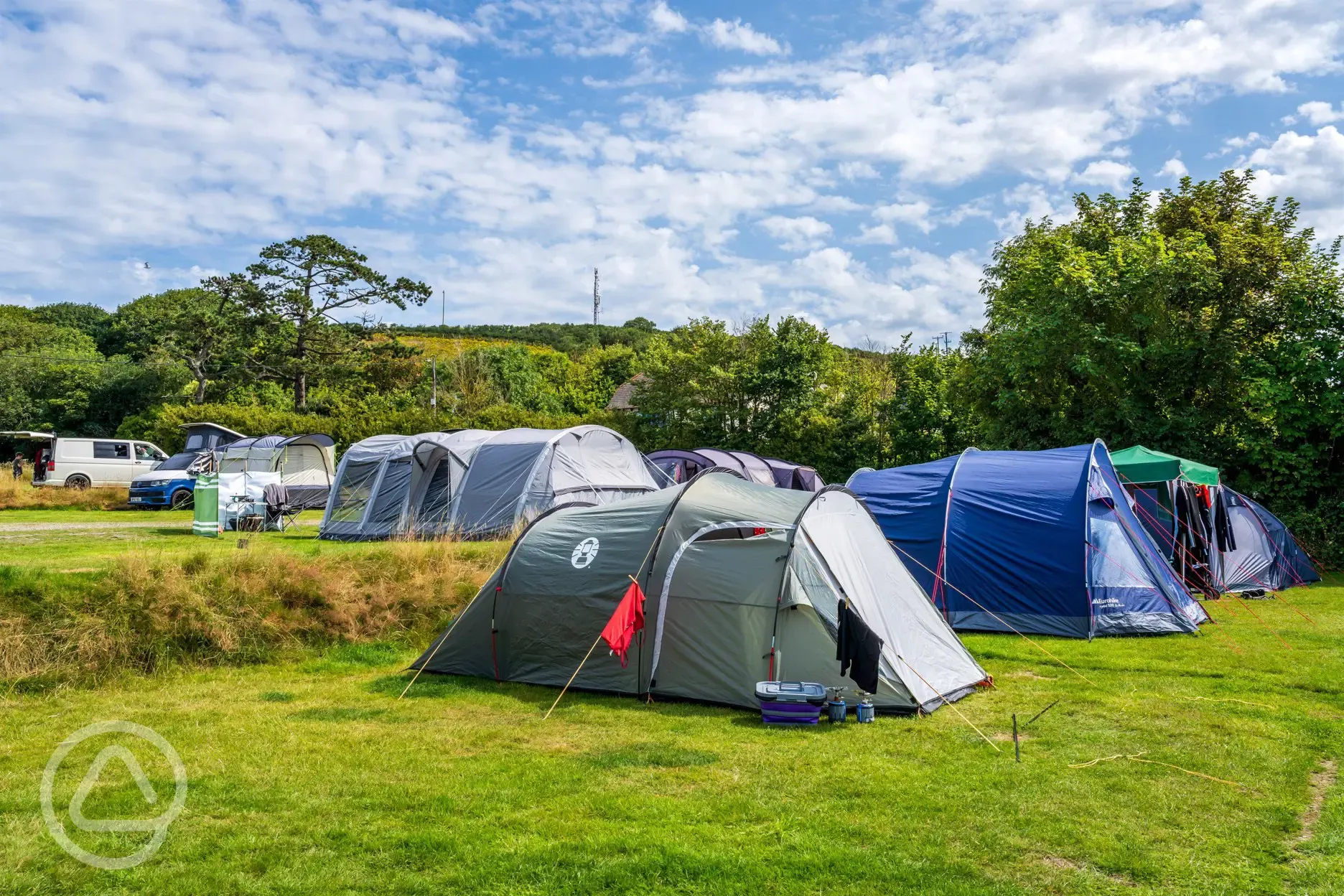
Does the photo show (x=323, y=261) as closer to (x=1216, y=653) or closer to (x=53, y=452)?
(x=53, y=452)

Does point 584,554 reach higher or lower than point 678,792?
higher

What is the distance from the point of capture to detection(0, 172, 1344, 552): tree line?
62.1ft

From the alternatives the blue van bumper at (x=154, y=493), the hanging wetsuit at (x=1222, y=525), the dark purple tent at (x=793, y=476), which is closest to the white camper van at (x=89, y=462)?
the blue van bumper at (x=154, y=493)

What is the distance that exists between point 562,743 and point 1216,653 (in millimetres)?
7378

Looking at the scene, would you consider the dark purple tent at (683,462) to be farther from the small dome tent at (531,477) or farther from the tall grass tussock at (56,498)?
the tall grass tussock at (56,498)

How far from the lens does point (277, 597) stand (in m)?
10.0

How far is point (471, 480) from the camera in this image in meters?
17.5

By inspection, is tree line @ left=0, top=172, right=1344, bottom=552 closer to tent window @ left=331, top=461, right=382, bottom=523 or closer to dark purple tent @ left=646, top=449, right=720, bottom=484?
dark purple tent @ left=646, top=449, right=720, bottom=484

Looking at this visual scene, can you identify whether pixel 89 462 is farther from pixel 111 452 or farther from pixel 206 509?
pixel 206 509

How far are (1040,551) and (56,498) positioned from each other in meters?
21.3

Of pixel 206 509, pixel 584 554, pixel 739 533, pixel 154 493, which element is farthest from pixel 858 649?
pixel 154 493

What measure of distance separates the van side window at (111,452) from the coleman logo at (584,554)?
21805mm

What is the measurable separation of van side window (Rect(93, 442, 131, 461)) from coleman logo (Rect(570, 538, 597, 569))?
2180 cm
